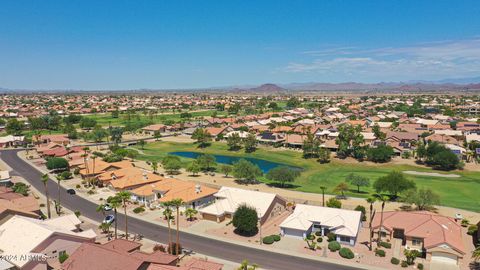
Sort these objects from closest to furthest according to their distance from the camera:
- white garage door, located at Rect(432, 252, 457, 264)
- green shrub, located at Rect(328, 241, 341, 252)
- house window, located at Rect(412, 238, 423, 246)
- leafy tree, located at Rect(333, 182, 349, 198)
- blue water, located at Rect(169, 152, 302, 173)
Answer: white garage door, located at Rect(432, 252, 457, 264), house window, located at Rect(412, 238, 423, 246), green shrub, located at Rect(328, 241, 341, 252), leafy tree, located at Rect(333, 182, 349, 198), blue water, located at Rect(169, 152, 302, 173)

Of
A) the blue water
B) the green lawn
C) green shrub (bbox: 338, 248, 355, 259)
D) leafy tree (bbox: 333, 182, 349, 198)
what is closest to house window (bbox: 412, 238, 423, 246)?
green shrub (bbox: 338, 248, 355, 259)

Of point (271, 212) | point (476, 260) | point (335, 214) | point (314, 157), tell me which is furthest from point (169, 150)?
point (476, 260)

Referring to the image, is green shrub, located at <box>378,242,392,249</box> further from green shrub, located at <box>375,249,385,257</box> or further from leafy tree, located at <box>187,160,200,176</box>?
leafy tree, located at <box>187,160,200,176</box>

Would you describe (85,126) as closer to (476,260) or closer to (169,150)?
(169,150)

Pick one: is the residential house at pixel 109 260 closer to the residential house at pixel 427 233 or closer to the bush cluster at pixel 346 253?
the bush cluster at pixel 346 253

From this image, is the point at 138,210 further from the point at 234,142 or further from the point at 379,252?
the point at 234,142

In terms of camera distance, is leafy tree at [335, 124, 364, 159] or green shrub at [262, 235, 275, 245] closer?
green shrub at [262, 235, 275, 245]

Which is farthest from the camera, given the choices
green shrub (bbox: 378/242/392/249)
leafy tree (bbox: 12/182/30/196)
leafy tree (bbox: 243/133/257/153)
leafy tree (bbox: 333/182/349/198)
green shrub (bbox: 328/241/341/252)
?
leafy tree (bbox: 243/133/257/153)
